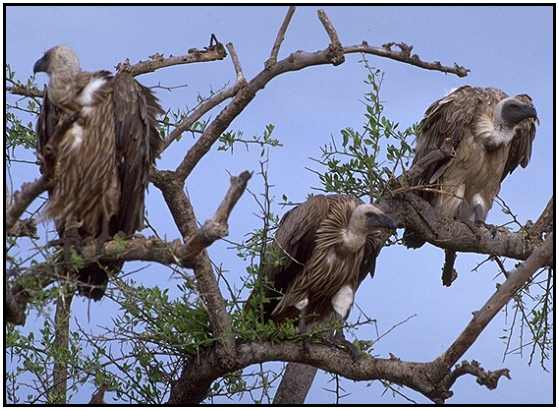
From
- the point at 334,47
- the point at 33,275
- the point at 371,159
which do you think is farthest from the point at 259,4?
the point at 33,275

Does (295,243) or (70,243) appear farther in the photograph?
(295,243)

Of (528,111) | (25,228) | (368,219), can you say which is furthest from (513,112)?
(25,228)

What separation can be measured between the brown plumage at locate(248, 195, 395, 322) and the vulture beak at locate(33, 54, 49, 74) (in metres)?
1.88

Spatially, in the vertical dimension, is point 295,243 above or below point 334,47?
below

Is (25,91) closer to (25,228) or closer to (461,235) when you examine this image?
(25,228)

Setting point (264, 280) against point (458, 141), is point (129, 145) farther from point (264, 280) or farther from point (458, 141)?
point (458, 141)

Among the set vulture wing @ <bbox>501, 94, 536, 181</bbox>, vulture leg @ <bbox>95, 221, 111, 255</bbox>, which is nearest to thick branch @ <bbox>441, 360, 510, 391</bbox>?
vulture leg @ <bbox>95, 221, 111, 255</bbox>

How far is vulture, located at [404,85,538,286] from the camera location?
8.33 metres

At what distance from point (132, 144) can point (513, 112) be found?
353cm

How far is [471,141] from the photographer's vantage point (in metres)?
8.48

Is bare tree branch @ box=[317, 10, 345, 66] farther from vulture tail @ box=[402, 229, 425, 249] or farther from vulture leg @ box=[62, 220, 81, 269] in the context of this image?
vulture leg @ box=[62, 220, 81, 269]

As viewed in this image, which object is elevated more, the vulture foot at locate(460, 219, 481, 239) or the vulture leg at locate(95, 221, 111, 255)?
the vulture foot at locate(460, 219, 481, 239)

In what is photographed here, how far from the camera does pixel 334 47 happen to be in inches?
278

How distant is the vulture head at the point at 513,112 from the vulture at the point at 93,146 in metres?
3.31
